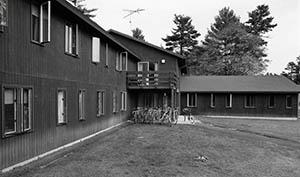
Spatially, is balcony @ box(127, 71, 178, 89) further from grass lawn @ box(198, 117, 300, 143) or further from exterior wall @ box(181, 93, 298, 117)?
exterior wall @ box(181, 93, 298, 117)

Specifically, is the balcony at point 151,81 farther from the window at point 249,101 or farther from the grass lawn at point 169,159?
the window at point 249,101

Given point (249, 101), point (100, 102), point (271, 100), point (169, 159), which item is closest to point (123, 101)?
point (100, 102)

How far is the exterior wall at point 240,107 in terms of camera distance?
80.7 feet

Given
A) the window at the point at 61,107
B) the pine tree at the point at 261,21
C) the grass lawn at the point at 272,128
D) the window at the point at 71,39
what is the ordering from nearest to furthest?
1. the window at the point at 61,107
2. the window at the point at 71,39
3. the grass lawn at the point at 272,128
4. the pine tree at the point at 261,21

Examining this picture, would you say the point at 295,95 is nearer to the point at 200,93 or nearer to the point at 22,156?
the point at 200,93

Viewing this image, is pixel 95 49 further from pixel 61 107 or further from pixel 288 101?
pixel 288 101

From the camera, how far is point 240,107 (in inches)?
986

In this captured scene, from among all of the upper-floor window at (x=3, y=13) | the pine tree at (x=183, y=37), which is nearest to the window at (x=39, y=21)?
the upper-floor window at (x=3, y=13)

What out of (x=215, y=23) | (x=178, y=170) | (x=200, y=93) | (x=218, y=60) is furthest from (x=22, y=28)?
(x=215, y=23)

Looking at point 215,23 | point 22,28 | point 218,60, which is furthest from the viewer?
point 215,23

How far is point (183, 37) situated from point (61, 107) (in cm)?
3955

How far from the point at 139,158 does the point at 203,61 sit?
113ft

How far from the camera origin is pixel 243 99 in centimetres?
2508

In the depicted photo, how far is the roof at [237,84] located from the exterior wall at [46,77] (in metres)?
14.9
